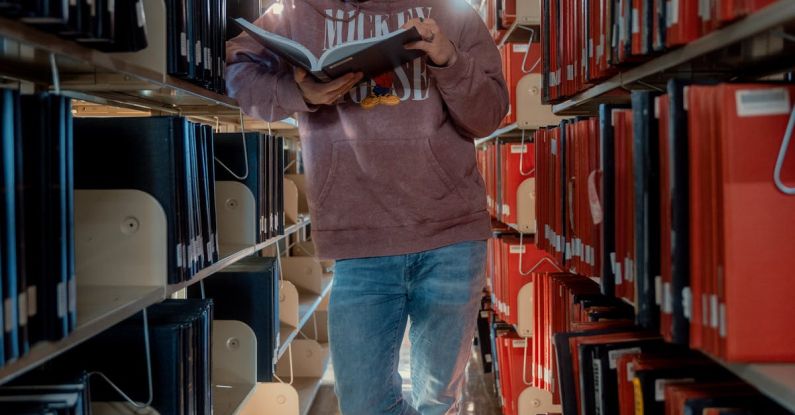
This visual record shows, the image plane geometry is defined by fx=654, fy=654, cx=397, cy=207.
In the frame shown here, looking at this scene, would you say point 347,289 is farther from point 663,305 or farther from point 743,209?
point 743,209

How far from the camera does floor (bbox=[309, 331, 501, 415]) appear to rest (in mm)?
3164

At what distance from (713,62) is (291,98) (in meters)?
0.89

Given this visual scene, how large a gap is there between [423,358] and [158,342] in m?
0.63

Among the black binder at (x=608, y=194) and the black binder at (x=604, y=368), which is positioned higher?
the black binder at (x=608, y=194)

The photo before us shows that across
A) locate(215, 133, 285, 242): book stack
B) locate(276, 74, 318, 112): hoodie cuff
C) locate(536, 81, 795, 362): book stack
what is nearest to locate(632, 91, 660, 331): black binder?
locate(536, 81, 795, 362): book stack

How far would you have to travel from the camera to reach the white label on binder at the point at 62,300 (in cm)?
89

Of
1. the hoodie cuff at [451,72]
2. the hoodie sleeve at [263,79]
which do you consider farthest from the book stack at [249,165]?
the hoodie cuff at [451,72]

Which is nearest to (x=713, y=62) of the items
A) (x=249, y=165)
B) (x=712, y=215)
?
(x=712, y=215)

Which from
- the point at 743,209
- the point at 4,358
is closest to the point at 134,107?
the point at 4,358

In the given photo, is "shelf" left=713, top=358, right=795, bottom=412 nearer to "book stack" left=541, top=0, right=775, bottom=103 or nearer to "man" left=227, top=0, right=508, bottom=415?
"book stack" left=541, top=0, right=775, bottom=103

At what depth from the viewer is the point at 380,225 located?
1.52m

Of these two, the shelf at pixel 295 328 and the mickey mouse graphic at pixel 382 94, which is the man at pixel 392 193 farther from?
the shelf at pixel 295 328

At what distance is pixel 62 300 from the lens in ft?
2.93

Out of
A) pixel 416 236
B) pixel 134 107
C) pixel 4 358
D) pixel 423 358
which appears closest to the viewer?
pixel 4 358
